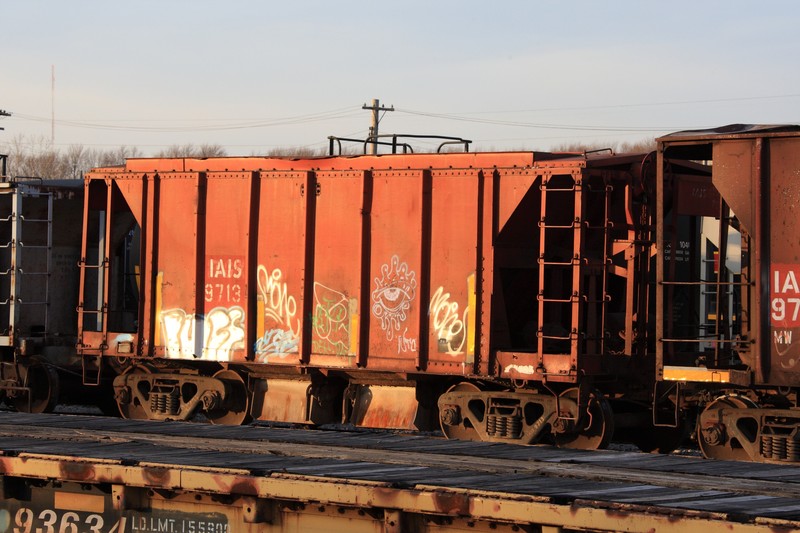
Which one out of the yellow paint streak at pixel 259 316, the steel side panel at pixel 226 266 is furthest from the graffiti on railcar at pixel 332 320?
the steel side panel at pixel 226 266

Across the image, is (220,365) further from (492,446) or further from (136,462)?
(136,462)

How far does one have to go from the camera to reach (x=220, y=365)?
16.9 metres

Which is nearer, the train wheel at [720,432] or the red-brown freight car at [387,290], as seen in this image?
the train wheel at [720,432]

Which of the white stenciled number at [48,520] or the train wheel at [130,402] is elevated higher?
the train wheel at [130,402]

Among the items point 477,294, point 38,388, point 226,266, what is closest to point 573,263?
point 477,294

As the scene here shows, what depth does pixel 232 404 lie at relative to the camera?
55.2 feet

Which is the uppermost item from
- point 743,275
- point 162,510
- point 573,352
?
point 743,275

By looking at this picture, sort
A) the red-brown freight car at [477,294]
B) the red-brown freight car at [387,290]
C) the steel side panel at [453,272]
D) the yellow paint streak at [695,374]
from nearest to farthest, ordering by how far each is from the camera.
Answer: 1. the yellow paint streak at [695,374]
2. the red-brown freight car at [477,294]
3. the red-brown freight car at [387,290]
4. the steel side panel at [453,272]

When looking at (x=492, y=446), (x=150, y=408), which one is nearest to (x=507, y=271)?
(x=492, y=446)

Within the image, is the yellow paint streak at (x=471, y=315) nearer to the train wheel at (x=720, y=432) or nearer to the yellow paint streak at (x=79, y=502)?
the train wheel at (x=720, y=432)

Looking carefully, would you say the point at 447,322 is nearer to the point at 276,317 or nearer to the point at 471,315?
the point at 471,315

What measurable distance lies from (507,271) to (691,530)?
27.9 feet

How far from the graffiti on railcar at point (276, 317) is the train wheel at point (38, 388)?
13.8ft

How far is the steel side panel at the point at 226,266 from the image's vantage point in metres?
16.3
